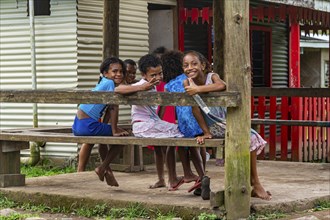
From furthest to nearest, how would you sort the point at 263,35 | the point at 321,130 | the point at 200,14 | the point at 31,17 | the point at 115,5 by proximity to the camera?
the point at 263,35 < the point at 321,130 < the point at 200,14 < the point at 31,17 < the point at 115,5

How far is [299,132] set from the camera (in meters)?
14.2

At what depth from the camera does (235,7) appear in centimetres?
742

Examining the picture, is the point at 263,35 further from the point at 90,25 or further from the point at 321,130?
the point at 90,25

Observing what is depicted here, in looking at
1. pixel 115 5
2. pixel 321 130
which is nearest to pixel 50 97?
pixel 115 5

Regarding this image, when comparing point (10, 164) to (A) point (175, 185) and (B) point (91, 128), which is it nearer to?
(B) point (91, 128)

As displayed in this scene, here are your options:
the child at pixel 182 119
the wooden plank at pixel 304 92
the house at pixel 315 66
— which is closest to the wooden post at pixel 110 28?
the child at pixel 182 119

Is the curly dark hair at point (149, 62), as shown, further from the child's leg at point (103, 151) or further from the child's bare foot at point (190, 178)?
the child's leg at point (103, 151)

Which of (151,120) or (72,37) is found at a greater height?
(72,37)

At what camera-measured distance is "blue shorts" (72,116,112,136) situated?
8.88 metres

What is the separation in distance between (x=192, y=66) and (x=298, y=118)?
693cm

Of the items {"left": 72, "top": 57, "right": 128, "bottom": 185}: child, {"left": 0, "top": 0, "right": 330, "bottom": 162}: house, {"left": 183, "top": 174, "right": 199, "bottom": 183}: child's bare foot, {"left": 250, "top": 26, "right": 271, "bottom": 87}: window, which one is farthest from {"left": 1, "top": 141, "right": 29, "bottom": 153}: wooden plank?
{"left": 250, "top": 26, "right": 271, "bottom": 87}: window

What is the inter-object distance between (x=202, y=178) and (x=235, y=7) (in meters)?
1.76

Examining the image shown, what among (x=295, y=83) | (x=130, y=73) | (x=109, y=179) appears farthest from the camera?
(x=295, y=83)

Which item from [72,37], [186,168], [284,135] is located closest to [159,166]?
[186,168]
